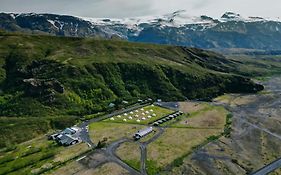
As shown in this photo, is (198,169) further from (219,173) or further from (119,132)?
(119,132)

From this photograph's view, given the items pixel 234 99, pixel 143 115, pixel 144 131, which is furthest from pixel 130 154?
pixel 234 99

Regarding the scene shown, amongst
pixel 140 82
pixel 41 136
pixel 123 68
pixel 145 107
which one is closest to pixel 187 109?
pixel 145 107

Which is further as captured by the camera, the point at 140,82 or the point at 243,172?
the point at 140,82

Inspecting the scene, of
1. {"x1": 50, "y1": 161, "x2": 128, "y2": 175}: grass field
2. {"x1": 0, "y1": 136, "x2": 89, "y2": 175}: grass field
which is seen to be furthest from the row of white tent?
{"x1": 50, "y1": 161, "x2": 128, "y2": 175}: grass field

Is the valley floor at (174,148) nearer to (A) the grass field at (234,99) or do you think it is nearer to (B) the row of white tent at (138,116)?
(B) the row of white tent at (138,116)

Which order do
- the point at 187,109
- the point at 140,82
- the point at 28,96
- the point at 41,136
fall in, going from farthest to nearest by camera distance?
the point at 140,82 < the point at 187,109 < the point at 28,96 < the point at 41,136

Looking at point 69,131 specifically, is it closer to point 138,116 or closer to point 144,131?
point 144,131
